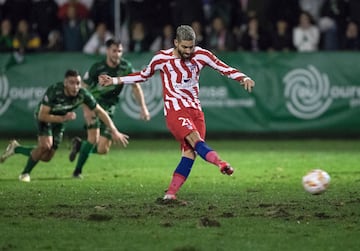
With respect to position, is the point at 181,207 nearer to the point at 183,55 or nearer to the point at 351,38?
the point at 183,55

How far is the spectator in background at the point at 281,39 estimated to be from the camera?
70.5ft

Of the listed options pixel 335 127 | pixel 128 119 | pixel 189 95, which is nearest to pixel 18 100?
pixel 128 119

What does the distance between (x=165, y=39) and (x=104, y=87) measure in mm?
6553

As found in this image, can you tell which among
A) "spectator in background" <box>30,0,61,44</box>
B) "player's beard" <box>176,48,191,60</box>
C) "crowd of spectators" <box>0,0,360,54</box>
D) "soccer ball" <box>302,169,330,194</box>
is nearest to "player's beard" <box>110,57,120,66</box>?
"player's beard" <box>176,48,191,60</box>

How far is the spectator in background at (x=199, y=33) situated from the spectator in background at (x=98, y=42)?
205cm

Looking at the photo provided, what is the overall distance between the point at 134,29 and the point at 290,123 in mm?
4285

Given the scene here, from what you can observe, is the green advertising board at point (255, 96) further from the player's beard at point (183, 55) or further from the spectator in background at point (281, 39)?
the player's beard at point (183, 55)

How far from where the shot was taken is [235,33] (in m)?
22.0

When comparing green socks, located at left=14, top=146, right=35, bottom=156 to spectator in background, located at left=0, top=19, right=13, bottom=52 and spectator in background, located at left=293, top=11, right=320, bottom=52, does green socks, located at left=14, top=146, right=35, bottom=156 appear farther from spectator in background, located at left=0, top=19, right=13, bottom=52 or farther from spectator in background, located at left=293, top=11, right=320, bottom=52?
spectator in background, located at left=293, top=11, right=320, bottom=52

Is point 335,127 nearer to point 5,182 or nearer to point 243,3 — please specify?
point 243,3

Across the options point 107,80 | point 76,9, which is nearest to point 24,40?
point 76,9

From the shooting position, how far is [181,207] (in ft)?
34.2

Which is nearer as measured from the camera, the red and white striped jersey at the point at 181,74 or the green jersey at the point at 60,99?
the red and white striped jersey at the point at 181,74

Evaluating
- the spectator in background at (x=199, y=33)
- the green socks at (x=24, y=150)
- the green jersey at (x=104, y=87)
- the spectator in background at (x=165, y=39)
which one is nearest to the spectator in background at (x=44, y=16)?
the spectator in background at (x=165, y=39)
